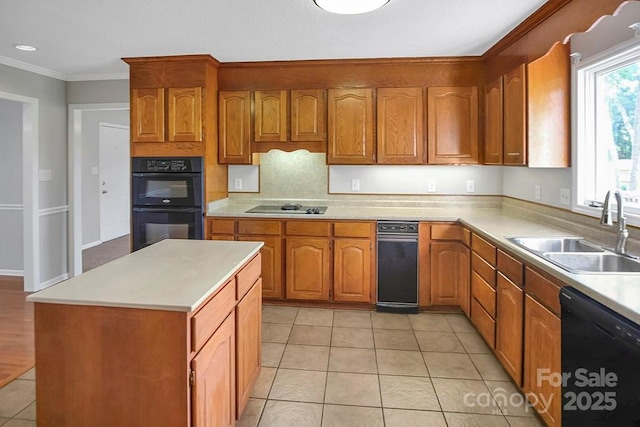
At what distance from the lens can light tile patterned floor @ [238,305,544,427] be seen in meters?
2.19

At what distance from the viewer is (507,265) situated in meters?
2.43

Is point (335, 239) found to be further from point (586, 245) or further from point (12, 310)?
point (12, 310)

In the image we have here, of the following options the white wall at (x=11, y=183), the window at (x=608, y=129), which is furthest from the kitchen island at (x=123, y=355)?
the white wall at (x=11, y=183)

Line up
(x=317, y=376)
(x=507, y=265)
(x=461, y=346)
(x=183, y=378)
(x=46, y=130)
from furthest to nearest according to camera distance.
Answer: (x=46, y=130)
(x=461, y=346)
(x=317, y=376)
(x=507, y=265)
(x=183, y=378)

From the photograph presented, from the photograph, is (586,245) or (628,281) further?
(586,245)

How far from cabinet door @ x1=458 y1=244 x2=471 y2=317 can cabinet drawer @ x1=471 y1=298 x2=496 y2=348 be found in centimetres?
14

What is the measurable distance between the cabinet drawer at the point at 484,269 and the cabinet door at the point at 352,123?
1344 millimetres

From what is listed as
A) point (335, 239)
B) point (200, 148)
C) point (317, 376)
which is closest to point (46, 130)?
point (200, 148)

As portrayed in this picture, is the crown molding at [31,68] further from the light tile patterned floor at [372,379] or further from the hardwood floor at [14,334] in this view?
the light tile patterned floor at [372,379]

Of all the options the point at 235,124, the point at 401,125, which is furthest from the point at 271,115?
the point at 401,125

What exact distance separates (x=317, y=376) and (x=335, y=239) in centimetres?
139

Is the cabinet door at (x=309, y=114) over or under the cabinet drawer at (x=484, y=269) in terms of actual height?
over

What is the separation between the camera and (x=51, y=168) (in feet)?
14.8

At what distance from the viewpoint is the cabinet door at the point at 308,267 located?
3.77 meters
